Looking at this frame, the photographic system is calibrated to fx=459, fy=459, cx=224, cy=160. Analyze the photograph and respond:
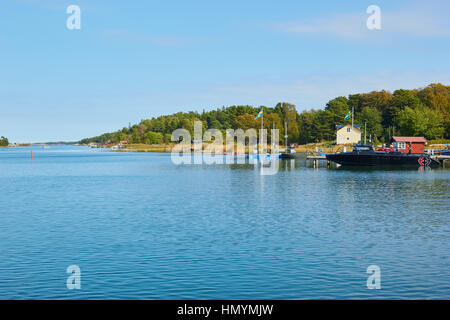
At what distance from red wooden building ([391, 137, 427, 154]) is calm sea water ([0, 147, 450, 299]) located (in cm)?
7889

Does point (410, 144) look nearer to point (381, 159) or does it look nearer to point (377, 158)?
point (381, 159)

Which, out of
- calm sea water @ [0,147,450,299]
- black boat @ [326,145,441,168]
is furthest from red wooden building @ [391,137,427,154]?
calm sea water @ [0,147,450,299]

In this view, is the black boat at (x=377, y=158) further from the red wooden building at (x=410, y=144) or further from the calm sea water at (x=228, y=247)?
the calm sea water at (x=228, y=247)

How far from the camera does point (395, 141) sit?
121875mm

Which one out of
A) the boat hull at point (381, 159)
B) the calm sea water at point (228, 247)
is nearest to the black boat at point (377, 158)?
the boat hull at point (381, 159)

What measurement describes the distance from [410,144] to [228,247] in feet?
355

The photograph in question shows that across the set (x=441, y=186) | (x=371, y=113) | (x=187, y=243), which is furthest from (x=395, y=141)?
(x=187, y=243)

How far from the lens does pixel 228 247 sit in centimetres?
2403

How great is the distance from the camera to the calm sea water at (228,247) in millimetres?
17188

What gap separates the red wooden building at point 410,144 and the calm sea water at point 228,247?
259ft

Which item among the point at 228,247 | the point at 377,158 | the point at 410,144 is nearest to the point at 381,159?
the point at 377,158

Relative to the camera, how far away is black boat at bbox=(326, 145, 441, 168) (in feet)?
317

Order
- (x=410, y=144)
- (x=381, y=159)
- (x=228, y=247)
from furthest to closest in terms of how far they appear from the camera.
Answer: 1. (x=410, y=144)
2. (x=381, y=159)
3. (x=228, y=247)
